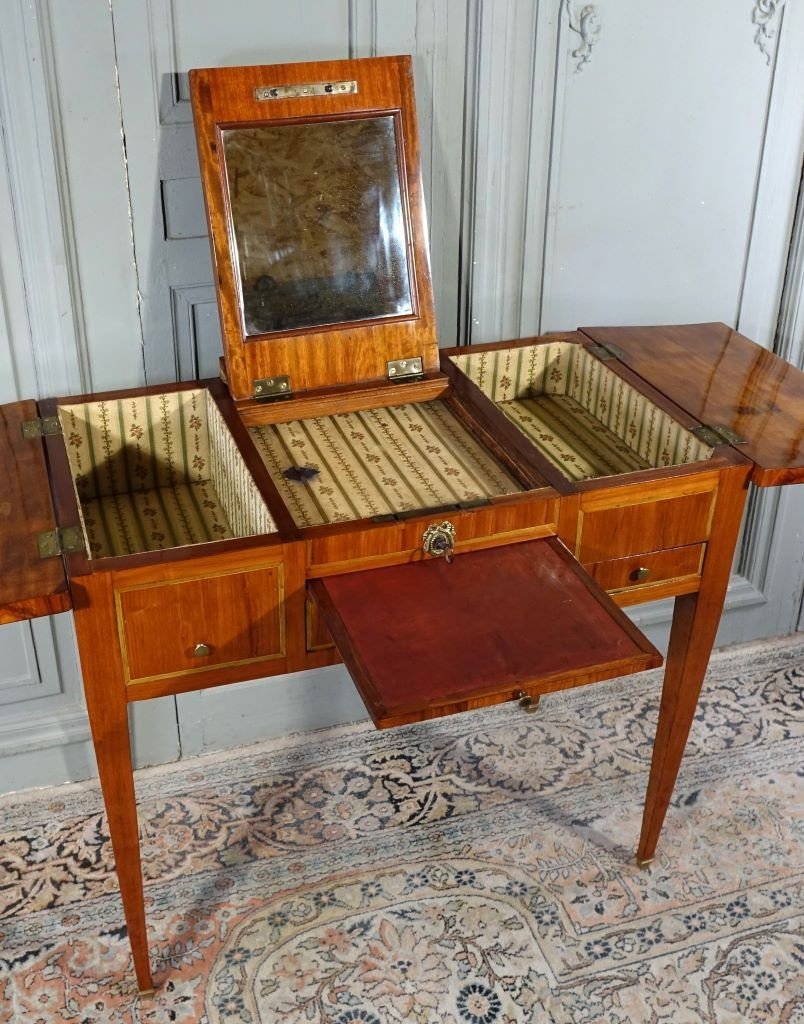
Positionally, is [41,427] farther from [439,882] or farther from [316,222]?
[439,882]

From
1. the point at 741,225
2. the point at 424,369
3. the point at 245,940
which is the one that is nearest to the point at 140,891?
the point at 245,940

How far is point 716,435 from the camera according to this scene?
6.67 feet

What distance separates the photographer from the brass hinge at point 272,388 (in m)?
2.08

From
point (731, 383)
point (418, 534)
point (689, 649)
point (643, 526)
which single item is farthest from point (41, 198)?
point (689, 649)

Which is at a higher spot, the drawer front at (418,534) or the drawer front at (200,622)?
the drawer front at (418,534)

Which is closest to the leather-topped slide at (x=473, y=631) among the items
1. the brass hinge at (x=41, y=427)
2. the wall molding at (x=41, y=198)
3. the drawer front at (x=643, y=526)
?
the drawer front at (x=643, y=526)

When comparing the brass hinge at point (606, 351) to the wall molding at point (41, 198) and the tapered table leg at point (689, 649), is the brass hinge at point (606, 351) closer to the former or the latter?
the tapered table leg at point (689, 649)

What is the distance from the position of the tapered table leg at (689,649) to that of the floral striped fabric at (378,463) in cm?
38

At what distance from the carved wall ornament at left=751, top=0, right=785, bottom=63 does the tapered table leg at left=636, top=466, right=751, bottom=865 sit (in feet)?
3.20

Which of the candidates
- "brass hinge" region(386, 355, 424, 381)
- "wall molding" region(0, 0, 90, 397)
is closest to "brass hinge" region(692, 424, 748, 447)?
"brass hinge" region(386, 355, 424, 381)

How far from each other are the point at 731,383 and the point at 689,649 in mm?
511

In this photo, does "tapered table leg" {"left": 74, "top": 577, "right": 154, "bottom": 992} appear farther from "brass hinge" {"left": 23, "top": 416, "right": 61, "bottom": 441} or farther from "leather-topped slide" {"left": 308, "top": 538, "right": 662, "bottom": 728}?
"brass hinge" {"left": 23, "top": 416, "right": 61, "bottom": 441}

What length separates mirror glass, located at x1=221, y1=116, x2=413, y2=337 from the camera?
79.3 inches

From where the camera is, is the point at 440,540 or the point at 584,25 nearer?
the point at 440,540
